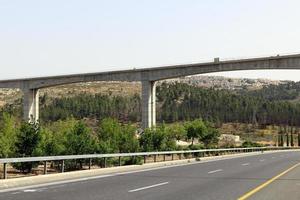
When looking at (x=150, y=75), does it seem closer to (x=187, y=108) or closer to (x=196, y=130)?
(x=196, y=130)

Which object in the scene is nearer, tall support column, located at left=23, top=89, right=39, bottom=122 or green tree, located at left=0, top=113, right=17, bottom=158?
green tree, located at left=0, top=113, right=17, bottom=158

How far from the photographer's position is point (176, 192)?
584 inches

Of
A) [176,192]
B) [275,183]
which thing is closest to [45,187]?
[176,192]

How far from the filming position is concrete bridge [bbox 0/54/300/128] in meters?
70.8

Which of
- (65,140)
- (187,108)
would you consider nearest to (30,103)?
(65,140)

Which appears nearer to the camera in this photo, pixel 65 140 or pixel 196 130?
pixel 65 140

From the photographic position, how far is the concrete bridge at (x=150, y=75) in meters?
70.8

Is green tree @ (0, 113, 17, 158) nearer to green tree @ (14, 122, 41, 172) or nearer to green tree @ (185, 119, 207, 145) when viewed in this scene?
green tree @ (14, 122, 41, 172)

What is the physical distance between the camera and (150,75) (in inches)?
3145

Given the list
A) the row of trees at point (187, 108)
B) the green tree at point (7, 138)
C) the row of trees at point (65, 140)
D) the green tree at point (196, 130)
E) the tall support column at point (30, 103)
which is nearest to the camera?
the row of trees at point (65, 140)

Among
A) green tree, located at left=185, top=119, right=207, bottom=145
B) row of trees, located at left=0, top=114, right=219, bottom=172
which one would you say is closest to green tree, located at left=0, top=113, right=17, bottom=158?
row of trees, located at left=0, top=114, right=219, bottom=172

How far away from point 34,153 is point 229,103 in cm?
16752

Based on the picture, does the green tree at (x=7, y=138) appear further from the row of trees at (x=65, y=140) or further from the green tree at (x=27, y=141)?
the green tree at (x=27, y=141)

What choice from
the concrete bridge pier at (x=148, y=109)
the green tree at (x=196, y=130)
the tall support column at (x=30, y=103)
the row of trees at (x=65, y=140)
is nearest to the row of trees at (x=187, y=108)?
the tall support column at (x=30, y=103)
